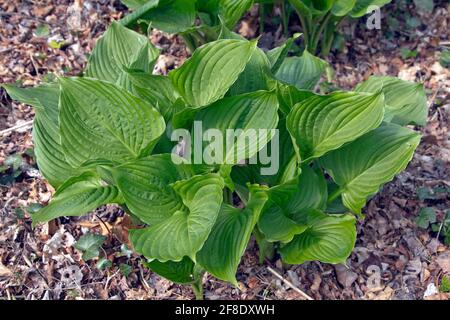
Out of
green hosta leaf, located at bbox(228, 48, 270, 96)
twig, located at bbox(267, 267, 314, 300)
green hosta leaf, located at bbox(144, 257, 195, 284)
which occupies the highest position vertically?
green hosta leaf, located at bbox(228, 48, 270, 96)

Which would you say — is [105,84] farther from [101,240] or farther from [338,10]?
[338,10]

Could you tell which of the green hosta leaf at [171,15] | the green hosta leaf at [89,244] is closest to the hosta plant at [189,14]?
the green hosta leaf at [171,15]

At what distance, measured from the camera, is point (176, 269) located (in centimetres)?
203

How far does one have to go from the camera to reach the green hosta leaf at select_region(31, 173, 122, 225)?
1.88 meters

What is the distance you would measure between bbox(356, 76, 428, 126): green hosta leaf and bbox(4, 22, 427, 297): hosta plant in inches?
6.9

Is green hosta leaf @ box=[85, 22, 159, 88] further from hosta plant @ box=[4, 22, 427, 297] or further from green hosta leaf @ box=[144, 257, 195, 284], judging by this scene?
green hosta leaf @ box=[144, 257, 195, 284]

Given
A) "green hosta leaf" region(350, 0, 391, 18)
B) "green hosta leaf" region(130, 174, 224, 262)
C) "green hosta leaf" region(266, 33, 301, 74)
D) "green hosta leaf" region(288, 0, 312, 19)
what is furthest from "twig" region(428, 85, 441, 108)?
"green hosta leaf" region(130, 174, 224, 262)

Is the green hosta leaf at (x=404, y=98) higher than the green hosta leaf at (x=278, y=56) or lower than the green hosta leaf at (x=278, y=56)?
lower

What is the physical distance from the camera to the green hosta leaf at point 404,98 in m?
2.28

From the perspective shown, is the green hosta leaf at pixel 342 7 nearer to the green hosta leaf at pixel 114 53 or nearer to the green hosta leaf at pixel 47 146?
the green hosta leaf at pixel 114 53

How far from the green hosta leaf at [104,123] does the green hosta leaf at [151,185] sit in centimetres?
8

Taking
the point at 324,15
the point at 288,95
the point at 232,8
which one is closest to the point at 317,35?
the point at 324,15

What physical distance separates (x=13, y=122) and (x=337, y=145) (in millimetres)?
1591

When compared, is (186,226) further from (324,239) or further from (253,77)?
(253,77)
